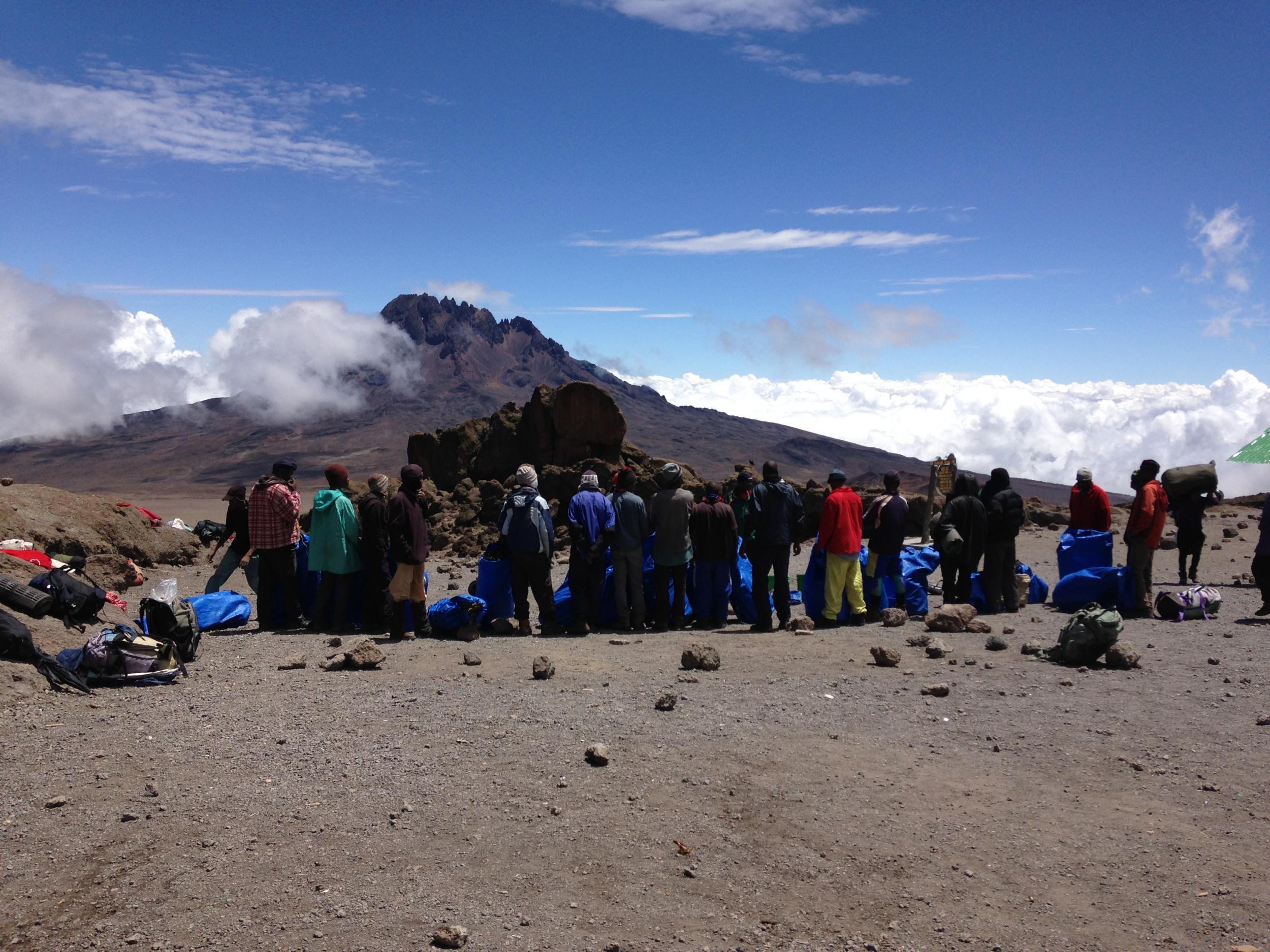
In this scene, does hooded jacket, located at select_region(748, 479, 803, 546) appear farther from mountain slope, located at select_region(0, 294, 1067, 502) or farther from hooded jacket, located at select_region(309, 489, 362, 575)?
mountain slope, located at select_region(0, 294, 1067, 502)

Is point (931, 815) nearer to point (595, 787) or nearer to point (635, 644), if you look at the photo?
point (595, 787)

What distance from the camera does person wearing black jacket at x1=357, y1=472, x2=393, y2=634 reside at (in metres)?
8.66

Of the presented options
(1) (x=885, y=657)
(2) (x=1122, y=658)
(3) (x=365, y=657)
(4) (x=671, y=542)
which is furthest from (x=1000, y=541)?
(3) (x=365, y=657)

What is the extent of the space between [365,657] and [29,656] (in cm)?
222

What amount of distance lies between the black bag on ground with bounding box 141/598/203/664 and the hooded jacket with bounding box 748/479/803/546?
5080 millimetres

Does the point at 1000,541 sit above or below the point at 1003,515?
below

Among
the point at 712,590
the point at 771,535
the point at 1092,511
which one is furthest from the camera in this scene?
the point at 1092,511

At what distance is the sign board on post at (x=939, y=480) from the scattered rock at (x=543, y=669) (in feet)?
40.6

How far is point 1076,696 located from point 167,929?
5700 mm

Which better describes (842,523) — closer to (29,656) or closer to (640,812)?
(640,812)

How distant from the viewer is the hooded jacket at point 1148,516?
975 cm

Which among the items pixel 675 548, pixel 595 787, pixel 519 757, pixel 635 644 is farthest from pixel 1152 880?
pixel 675 548

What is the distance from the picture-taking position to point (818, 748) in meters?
5.60

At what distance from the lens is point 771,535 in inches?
370
